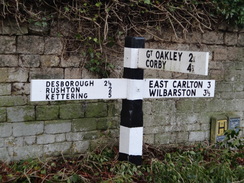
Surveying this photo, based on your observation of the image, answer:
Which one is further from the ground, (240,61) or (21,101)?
(240,61)

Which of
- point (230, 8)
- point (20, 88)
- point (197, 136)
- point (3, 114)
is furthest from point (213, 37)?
point (3, 114)

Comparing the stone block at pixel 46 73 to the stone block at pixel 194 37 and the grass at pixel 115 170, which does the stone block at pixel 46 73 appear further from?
the stone block at pixel 194 37

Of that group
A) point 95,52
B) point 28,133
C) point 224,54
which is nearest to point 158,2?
point 95,52

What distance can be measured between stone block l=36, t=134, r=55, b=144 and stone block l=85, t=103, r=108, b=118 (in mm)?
513

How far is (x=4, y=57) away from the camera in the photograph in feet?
14.9

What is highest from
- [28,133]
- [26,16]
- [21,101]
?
[26,16]

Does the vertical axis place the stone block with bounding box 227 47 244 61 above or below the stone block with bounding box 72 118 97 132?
above

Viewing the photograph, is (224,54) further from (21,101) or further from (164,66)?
(21,101)

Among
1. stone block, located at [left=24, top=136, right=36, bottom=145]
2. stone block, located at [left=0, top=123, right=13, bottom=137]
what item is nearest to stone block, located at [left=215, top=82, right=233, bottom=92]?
stone block, located at [left=24, top=136, right=36, bottom=145]

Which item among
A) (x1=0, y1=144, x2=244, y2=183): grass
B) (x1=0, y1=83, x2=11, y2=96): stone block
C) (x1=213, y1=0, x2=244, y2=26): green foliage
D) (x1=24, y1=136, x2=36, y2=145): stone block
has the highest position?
(x1=213, y1=0, x2=244, y2=26): green foliage

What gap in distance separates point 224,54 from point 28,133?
9.92 feet

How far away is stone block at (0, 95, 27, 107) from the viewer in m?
4.62

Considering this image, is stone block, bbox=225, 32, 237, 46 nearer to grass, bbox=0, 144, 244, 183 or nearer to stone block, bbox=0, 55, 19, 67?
grass, bbox=0, 144, 244, 183

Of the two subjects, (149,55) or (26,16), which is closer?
(149,55)
